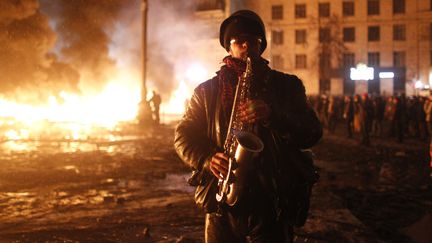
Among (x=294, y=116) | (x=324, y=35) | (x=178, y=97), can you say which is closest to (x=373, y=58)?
(x=324, y=35)

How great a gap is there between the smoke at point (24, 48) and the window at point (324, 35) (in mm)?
35500

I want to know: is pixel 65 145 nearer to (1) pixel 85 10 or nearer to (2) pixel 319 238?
(2) pixel 319 238

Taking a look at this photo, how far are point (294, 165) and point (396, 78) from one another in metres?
56.7

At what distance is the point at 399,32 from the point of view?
5544cm

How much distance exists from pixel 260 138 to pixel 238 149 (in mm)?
212

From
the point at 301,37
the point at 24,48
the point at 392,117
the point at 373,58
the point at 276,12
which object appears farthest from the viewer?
the point at 276,12

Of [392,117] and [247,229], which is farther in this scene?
→ [392,117]

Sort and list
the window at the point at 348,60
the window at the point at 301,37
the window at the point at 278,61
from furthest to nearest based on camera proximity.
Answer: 1. the window at the point at 278,61
2. the window at the point at 301,37
3. the window at the point at 348,60

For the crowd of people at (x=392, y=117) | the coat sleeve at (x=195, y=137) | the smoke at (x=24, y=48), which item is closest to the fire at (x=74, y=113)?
the smoke at (x=24, y=48)

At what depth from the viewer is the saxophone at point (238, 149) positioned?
6.91ft

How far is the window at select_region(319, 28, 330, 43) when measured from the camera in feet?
183

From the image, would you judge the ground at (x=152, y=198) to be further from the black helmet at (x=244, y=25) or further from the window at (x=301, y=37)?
the window at (x=301, y=37)

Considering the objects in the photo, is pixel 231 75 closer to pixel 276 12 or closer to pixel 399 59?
pixel 399 59

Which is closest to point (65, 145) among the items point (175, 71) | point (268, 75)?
point (268, 75)
